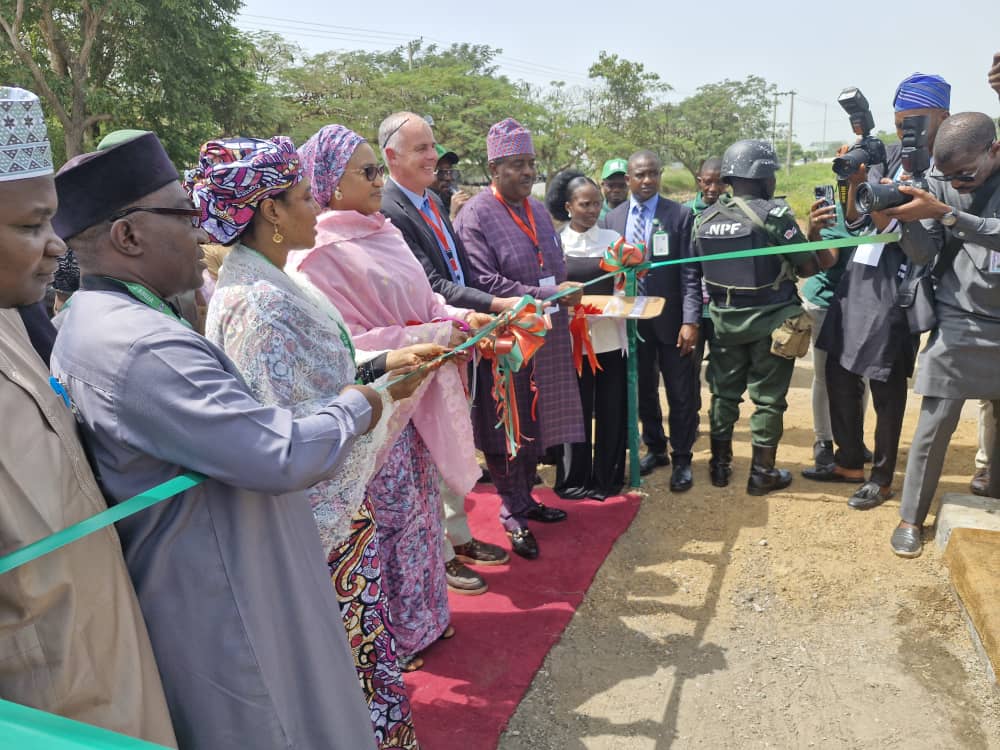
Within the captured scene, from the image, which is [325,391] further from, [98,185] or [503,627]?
[503,627]

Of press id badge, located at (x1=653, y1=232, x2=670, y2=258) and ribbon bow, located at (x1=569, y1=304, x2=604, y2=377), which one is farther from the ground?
press id badge, located at (x1=653, y1=232, x2=670, y2=258)

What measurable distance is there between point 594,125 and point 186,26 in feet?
70.6

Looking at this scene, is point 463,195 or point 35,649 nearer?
point 35,649

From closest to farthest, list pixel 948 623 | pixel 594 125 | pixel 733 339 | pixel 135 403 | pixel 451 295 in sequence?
1. pixel 135 403
2. pixel 948 623
3. pixel 451 295
4. pixel 733 339
5. pixel 594 125

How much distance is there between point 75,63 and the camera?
15750 millimetres

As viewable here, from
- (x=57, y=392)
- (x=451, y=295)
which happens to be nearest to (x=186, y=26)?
(x=451, y=295)

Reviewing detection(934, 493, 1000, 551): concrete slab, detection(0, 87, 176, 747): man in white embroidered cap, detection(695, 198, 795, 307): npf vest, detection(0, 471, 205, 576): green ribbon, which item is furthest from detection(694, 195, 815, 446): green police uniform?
detection(0, 87, 176, 747): man in white embroidered cap

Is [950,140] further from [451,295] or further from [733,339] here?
[451,295]

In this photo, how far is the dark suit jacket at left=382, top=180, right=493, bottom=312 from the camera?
3285mm

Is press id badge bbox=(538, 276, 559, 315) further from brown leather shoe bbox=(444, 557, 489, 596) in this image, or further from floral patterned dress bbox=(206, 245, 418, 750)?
floral patterned dress bbox=(206, 245, 418, 750)

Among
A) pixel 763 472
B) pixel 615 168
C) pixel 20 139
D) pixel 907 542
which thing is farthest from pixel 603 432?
pixel 20 139

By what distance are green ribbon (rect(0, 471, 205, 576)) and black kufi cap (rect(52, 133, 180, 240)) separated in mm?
541

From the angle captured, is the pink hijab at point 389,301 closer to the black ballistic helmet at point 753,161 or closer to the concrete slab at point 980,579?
the concrete slab at point 980,579

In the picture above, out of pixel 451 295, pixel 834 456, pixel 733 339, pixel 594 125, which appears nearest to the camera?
pixel 451 295
